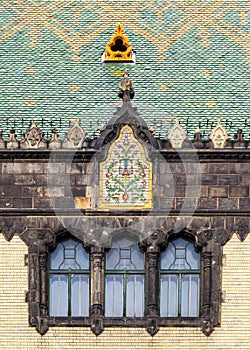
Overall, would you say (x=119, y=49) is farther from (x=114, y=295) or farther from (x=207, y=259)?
(x=114, y=295)

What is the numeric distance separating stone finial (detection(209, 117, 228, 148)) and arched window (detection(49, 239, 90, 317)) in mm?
3906

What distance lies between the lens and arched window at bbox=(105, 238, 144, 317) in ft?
93.7

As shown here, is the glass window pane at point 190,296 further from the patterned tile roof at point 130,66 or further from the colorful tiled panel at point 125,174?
the patterned tile roof at point 130,66

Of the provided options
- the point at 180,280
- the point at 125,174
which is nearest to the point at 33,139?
the point at 125,174

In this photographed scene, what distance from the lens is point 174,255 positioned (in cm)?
2861

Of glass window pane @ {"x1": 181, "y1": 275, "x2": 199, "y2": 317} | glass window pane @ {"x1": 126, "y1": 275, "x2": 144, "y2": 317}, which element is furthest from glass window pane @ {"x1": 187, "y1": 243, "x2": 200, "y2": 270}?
glass window pane @ {"x1": 126, "y1": 275, "x2": 144, "y2": 317}

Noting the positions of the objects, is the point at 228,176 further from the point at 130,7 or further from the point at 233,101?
the point at 130,7

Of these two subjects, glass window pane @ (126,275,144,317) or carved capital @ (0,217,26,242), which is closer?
carved capital @ (0,217,26,242)

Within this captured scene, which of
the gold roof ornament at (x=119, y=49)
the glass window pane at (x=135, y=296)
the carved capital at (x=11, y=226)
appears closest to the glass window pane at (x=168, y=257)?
the glass window pane at (x=135, y=296)

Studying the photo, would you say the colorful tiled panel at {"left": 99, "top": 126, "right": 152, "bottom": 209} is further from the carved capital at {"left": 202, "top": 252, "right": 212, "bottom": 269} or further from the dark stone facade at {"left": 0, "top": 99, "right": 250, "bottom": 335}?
the carved capital at {"left": 202, "top": 252, "right": 212, "bottom": 269}

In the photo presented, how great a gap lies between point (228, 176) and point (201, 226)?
4.28 feet

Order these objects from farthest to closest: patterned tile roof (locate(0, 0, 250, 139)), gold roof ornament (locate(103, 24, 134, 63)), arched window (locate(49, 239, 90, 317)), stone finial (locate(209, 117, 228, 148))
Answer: gold roof ornament (locate(103, 24, 134, 63)), patterned tile roof (locate(0, 0, 250, 139)), arched window (locate(49, 239, 90, 317)), stone finial (locate(209, 117, 228, 148))

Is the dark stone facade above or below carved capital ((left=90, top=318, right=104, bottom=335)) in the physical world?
above

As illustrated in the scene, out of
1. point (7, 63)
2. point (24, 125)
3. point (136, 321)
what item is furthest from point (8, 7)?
point (136, 321)
